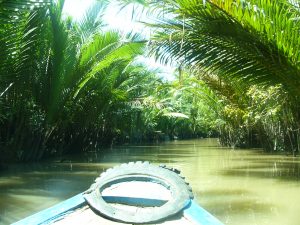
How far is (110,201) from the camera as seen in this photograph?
2.91 meters

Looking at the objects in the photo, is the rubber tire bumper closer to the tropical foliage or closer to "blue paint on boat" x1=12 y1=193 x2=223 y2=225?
"blue paint on boat" x1=12 y1=193 x2=223 y2=225

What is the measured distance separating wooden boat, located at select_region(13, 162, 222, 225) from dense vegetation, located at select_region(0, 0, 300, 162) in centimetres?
279

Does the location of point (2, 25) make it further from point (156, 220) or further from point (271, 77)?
point (156, 220)

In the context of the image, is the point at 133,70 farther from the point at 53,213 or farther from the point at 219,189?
the point at 53,213

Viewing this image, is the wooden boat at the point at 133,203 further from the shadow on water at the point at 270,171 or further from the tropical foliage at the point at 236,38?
the shadow on water at the point at 270,171

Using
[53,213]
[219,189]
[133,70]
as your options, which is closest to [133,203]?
[53,213]

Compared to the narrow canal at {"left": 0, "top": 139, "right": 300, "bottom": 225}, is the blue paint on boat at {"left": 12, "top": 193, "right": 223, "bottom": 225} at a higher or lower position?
higher

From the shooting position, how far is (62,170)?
1034 cm

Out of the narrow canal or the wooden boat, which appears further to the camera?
the narrow canal

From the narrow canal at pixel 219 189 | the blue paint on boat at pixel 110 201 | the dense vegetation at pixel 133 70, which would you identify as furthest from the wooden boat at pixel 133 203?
the dense vegetation at pixel 133 70

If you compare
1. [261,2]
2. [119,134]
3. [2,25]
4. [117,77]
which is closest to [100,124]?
[117,77]

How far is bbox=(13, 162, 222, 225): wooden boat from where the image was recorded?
2.50 metres

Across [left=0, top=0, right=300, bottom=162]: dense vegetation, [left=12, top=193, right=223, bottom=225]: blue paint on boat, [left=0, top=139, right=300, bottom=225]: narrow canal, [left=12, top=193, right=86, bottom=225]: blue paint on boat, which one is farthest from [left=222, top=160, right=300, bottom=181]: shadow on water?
[left=12, top=193, right=86, bottom=225]: blue paint on boat

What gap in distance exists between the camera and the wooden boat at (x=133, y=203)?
2.50m
